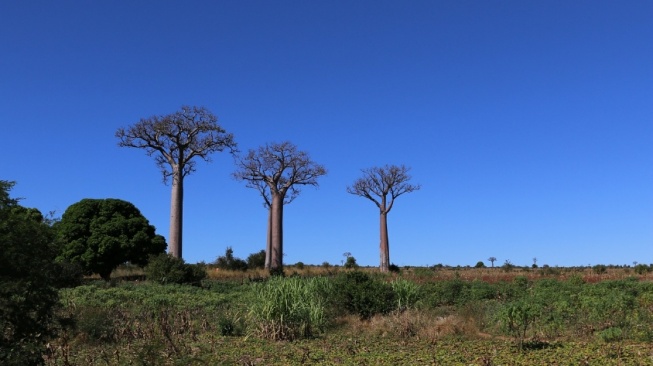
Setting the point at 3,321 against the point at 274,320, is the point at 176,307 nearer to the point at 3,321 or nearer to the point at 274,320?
the point at 274,320

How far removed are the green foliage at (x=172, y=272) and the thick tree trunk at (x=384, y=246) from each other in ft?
65.3

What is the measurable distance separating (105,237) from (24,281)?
22.6 metres

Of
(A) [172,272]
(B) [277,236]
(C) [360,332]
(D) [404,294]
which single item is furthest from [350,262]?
(C) [360,332]

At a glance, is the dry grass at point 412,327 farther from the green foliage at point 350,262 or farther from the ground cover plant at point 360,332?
the green foliage at point 350,262

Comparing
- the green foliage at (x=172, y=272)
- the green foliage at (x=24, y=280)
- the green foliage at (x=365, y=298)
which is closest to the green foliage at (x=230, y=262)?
the green foliage at (x=172, y=272)

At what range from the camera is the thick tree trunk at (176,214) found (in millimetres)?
28453

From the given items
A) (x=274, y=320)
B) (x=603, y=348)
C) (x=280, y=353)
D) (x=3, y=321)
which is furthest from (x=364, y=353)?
(x=3, y=321)

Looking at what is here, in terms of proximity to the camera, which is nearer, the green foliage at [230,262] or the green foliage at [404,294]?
the green foliage at [404,294]

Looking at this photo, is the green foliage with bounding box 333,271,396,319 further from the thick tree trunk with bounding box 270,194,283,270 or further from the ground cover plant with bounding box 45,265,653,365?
the thick tree trunk with bounding box 270,194,283,270

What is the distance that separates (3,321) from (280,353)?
3.57 meters

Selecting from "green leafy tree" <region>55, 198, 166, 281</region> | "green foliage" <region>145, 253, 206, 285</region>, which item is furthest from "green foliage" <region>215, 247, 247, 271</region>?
"green foliage" <region>145, 253, 206, 285</region>

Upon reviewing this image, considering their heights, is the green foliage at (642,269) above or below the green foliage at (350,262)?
below

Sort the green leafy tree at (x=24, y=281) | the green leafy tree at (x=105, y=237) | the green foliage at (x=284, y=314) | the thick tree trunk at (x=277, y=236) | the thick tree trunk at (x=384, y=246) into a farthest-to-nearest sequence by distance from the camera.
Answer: the thick tree trunk at (x=384, y=246) < the thick tree trunk at (x=277, y=236) < the green leafy tree at (x=105, y=237) < the green foliage at (x=284, y=314) < the green leafy tree at (x=24, y=281)

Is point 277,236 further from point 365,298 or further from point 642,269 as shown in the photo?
point 365,298
